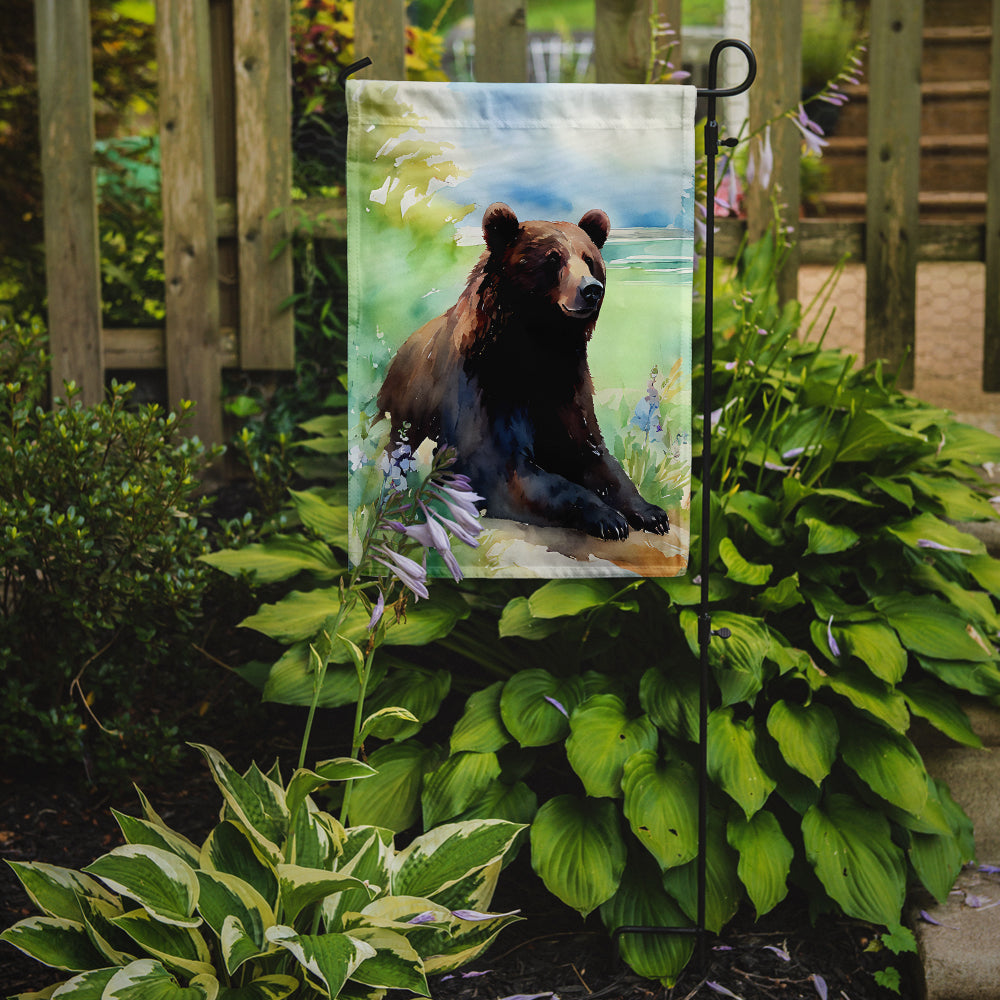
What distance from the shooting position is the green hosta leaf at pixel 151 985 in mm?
1416

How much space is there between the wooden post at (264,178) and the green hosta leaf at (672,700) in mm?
1772

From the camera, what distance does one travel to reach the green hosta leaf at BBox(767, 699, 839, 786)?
6.37ft

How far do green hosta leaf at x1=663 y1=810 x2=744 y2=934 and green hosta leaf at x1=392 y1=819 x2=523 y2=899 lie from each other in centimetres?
37

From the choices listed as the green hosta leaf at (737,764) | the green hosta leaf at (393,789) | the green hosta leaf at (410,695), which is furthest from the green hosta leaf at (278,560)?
the green hosta leaf at (737,764)

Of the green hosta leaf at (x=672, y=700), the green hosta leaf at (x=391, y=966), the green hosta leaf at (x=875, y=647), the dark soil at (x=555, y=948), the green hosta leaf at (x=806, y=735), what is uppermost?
the green hosta leaf at (x=875, y=647)

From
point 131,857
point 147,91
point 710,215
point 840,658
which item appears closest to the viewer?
point 131,857

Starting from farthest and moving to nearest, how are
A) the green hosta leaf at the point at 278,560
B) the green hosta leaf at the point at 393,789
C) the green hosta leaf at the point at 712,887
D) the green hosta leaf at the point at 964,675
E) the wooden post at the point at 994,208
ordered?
the wooden post at the point at 994,208 → the green hosta leaf at the point at 278,560 → the green hosta leaf at the point at 964,675 → the green hosta leaf at the point at 393,789 → the green hosta leaf at the point at 712,887

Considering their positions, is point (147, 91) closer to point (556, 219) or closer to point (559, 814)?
point (556, 219)

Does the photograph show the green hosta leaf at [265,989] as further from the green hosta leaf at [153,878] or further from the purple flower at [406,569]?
the purple flower at [406,569]

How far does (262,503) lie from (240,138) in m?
1.15

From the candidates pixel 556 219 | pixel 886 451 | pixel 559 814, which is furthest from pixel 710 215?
pixel 559 814

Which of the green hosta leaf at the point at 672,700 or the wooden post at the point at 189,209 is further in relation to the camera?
the wooden post at the point at 189,209

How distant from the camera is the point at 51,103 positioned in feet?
10.3

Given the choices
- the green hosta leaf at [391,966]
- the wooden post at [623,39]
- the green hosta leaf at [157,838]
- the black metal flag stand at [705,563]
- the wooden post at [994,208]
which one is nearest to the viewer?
the green hosta leaf at [391,966]
